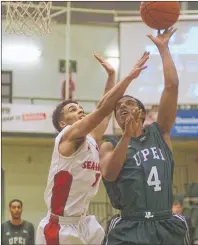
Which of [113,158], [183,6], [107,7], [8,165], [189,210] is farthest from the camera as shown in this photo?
[107,7]

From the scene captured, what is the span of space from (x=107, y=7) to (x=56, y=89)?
2.61 m

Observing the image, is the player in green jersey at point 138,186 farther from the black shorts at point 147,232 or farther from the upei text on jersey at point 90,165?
the upei text on jersey at point 90,165

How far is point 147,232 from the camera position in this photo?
3307 mm

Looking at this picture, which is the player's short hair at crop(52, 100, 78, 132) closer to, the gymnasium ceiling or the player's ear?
the player's ear

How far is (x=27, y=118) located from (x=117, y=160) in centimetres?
792

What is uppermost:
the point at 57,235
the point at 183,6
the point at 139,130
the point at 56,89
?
the point at 183,6

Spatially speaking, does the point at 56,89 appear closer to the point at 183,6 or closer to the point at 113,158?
the point at 183,6

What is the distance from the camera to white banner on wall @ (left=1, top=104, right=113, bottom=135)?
430 inches

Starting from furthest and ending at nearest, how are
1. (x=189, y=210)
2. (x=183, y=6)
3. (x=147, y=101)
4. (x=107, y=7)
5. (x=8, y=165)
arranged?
(x=107, y=7) → (x=8, y=165) → (x=183, y=6) → (x=147, y=101) → (x=189, y=210)

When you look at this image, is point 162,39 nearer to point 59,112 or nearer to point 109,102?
point 109,102

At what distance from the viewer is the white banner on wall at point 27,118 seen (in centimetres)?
1093

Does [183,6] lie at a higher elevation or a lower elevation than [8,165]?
higher

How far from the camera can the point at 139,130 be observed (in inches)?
143

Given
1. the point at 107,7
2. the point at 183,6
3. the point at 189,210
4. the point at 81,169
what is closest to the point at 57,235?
the point at 81,169
